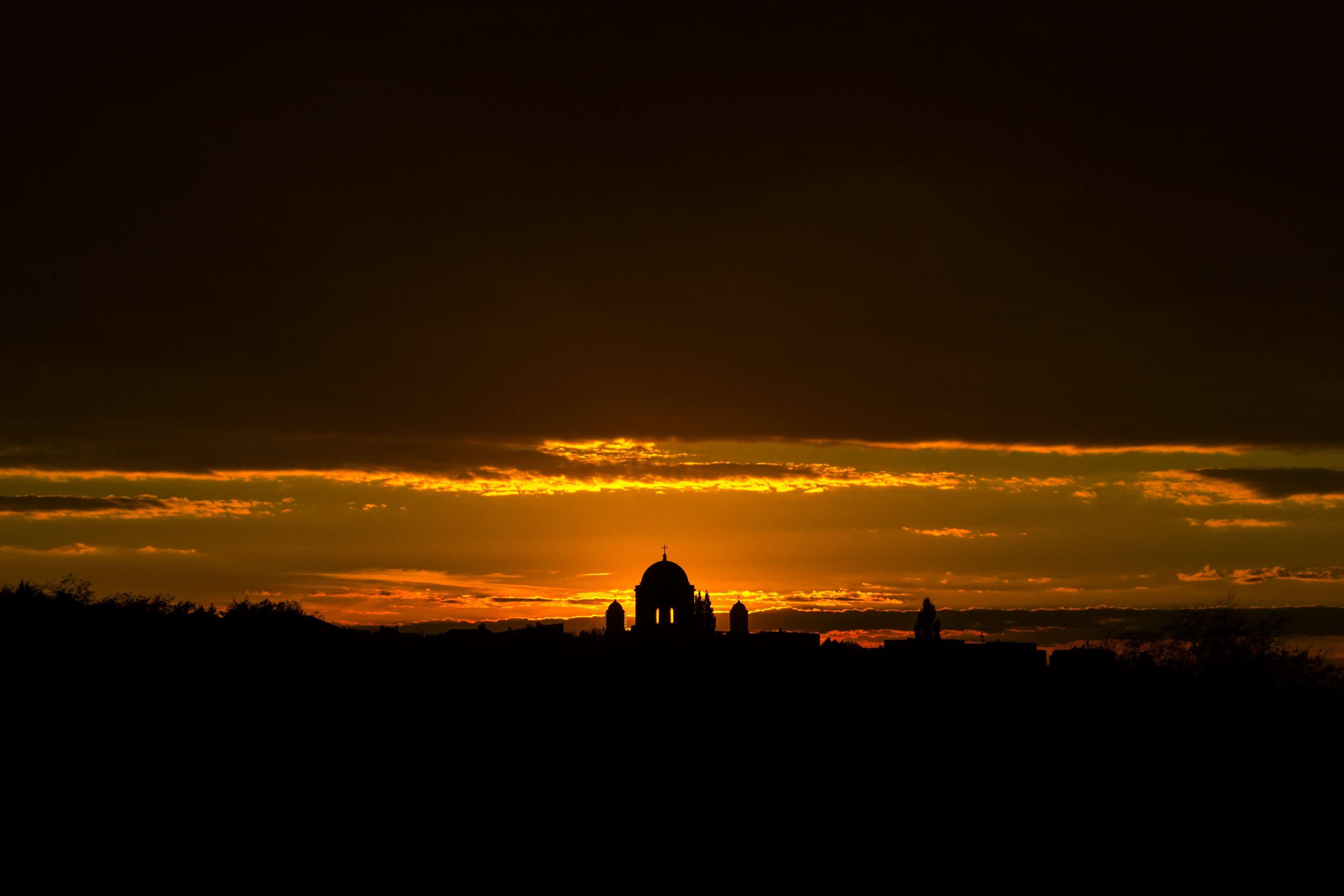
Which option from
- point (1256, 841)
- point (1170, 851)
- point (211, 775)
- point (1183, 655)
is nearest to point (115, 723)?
point (211, 775)

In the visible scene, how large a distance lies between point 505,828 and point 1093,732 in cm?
2397

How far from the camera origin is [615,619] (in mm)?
100000

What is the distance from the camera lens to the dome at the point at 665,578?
97.4 meters

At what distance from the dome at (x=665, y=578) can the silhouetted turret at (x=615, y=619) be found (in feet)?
13.2

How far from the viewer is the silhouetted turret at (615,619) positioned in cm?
9744

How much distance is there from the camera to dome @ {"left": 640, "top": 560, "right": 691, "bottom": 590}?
9744 cm

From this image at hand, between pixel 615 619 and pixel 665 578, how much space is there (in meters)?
6.52

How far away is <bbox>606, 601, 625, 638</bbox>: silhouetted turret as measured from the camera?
320ft

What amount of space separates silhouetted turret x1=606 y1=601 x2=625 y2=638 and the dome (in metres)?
4.04

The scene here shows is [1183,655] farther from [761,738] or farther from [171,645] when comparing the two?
[171,645]

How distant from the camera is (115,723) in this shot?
1233 inches

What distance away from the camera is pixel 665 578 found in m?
97.9

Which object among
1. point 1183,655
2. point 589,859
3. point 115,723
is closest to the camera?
point 589,859

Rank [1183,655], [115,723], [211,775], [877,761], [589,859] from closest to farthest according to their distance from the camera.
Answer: [589,859] < [211,775] < [115,723] < [877,761] < [1183,655]
